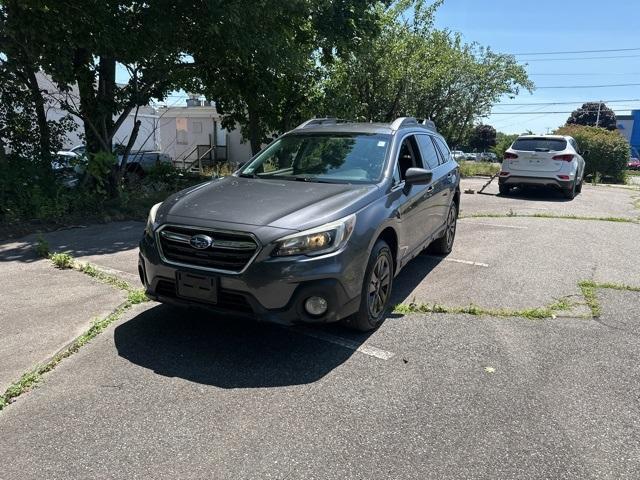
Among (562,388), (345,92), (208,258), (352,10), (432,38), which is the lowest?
(562,388)

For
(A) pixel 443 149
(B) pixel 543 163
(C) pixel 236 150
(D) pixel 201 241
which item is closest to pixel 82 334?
(D) pixel 201 241

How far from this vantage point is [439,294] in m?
5.55

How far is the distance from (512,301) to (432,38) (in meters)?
18.4

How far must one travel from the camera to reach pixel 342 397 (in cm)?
338

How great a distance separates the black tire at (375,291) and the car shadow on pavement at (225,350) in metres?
0.16

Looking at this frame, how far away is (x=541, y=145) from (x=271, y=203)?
1208cm

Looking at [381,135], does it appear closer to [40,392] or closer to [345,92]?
[40,392]

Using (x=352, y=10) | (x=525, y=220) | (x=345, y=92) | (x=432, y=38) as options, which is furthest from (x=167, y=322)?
(x=432, y=38)

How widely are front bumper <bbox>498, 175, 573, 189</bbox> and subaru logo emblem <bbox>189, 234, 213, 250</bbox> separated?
12.3 meters

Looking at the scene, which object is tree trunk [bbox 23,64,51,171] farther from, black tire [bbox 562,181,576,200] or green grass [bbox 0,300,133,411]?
black tire [bbox 562,181,576,200]

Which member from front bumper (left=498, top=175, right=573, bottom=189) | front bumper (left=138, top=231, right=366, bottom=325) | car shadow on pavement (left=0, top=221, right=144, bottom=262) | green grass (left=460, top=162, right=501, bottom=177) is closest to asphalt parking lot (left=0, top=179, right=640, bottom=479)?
front bumper (left=138, top=231, right=366, bottom=325)

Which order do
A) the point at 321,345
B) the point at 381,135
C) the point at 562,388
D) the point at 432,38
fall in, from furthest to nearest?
the point at 432,38 → the point at 381,135 → the point at 321,345 → the point at 562,388

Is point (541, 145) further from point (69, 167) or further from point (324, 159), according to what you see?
point (69, 167)

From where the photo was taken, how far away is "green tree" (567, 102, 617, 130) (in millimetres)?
76262
